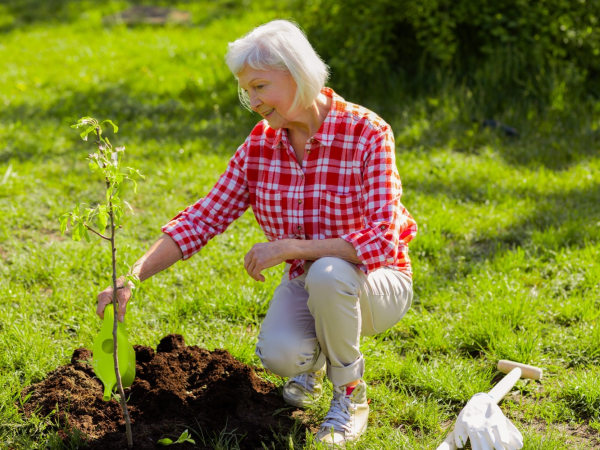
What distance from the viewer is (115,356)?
2.47 m

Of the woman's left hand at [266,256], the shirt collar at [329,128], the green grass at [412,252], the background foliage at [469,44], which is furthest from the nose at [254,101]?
the background foliage at [469,44]

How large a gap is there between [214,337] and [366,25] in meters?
4.37

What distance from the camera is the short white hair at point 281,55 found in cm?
277

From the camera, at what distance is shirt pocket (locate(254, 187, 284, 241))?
3.03 metres

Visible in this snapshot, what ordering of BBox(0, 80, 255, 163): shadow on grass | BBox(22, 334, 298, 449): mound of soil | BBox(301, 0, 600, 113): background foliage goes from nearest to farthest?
BBox(22, 334, 298, 449): mound of soil
BBox(0, 80, 255, 163): shadow on grass
BBox(301, 0, 600, 113): background foliage

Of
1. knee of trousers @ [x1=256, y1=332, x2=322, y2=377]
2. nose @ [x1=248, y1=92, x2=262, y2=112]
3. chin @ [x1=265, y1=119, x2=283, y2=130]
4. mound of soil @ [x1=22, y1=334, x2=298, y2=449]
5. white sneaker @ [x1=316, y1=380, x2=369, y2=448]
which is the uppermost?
nose @ [x1=248, y1=92, x2=262, y2=112]

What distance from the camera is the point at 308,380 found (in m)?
3.09

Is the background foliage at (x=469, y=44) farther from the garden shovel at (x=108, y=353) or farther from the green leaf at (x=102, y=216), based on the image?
the green leaf at (x=102, y=216)

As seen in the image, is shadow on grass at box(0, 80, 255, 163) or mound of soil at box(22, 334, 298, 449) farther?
shadow on grass at box(0, 80, 255, 163)

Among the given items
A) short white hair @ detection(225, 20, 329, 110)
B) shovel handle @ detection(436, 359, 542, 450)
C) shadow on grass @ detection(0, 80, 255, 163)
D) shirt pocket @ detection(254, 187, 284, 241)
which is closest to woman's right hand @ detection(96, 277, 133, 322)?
shirt pocket @ detection(254, 187, 284, 241)

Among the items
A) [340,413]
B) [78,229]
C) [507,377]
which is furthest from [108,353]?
[507,377]

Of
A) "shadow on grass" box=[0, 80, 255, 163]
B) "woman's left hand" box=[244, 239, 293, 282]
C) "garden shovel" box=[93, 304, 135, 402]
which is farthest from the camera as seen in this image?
"shadow on grass" box=[0, 80, 255, 163]

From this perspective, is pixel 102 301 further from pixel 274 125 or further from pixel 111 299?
pixel 274 125

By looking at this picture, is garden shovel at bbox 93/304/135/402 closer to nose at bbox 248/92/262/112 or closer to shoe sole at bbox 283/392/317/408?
shoe sole at bbox 283/392/317/408
